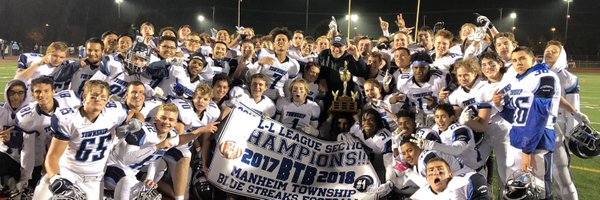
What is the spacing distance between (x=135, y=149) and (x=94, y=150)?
35cm

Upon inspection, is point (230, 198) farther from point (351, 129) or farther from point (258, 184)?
point (351, 129)

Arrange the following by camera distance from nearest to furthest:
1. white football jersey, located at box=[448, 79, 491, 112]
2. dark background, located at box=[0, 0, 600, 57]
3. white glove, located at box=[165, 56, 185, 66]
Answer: white football jersey, located at box=[448, 79, 491, 112]
white glove, located at box=[165, 56, 185, 66]
dark background, located at box=[0, 0, 600, 57]

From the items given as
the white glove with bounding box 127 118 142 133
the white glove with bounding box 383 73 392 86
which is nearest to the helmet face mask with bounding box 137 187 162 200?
the white glove with bounding box 127 118 142 133

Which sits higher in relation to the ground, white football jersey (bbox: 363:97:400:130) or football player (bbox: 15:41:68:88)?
football player (bbox: 15:41:68:88)

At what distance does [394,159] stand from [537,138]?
135cm

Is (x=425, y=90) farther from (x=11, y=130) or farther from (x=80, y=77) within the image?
(x=11, y=130)

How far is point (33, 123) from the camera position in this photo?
479 cm

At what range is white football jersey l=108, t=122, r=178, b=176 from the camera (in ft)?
15.3

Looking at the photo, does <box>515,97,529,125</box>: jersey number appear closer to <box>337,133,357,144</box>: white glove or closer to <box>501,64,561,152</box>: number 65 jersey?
<box>501,64,561,152</box>: number 65 jersey

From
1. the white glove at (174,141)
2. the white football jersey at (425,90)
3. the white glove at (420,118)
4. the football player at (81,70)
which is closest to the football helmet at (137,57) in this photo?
the football player at (81,70)

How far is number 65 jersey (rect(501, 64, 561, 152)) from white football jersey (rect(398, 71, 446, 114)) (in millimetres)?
1314

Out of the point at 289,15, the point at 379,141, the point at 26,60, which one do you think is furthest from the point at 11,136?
the point at 289,15

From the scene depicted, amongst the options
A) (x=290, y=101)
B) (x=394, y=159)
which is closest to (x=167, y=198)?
(x=290, y=101)

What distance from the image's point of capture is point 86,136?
4.36 meters
